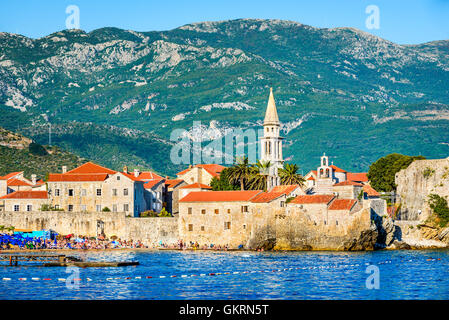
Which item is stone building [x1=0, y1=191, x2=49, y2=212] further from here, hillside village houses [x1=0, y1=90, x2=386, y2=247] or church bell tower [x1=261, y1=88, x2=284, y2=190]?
church bell tower [x1=261, y1=88, x2=284, y2=190]

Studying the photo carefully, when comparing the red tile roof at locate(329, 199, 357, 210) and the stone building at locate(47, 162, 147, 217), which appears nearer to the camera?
the red tile roof at locate(329, 199, 357, 210)

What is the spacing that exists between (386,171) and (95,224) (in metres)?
42.5

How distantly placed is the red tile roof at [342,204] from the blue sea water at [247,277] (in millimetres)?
4953

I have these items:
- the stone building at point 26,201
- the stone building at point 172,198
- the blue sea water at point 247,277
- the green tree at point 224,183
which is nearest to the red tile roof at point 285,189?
Answer: the blue sea water at point 247,277

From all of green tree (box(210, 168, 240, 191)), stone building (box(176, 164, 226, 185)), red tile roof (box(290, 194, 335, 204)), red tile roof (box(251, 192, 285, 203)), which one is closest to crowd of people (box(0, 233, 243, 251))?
red tile roof (box(251, 192, 285, 203))

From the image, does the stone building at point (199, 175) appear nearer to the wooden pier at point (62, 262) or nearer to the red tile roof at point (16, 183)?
the red tile roof at point (16, 183)

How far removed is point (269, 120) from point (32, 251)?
42.1 meters

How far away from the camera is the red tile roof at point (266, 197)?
87.8m

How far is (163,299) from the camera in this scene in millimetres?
53625

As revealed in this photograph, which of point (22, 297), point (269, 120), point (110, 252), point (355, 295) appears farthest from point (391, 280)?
point (269, 120)

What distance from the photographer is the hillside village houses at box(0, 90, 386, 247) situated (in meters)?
87.2

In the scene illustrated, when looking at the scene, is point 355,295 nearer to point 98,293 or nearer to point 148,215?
point 98,293

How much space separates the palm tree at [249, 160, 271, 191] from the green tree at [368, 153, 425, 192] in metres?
16.1

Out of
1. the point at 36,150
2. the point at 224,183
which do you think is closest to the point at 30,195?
the point at 224,183
